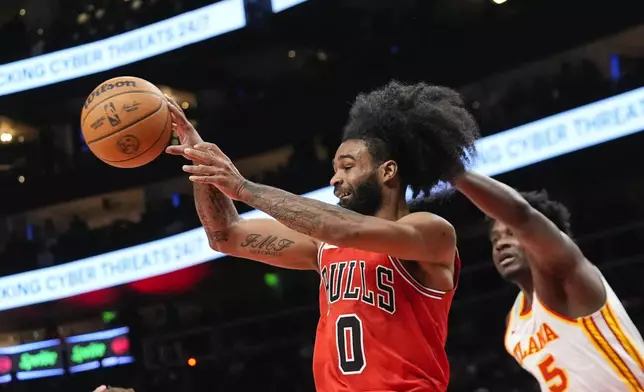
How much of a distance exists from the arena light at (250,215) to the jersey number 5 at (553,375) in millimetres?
5120

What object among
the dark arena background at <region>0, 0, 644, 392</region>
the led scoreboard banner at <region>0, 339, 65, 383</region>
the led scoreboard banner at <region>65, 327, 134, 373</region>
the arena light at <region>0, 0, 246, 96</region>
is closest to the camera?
the dark arena background at <region>0, 0, 644, 392</region>

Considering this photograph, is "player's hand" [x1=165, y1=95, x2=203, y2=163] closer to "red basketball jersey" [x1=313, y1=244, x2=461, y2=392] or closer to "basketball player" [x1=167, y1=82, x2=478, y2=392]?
"basketball player" [x1=167, y1=82, x2=478, y2=392]

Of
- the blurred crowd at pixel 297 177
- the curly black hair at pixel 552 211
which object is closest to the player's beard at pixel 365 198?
the curly black hair at pixel 552 211

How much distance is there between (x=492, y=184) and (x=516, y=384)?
626cm

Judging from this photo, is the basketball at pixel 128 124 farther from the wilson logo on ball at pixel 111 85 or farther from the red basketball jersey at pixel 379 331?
the red basketball jersey at pixel 379 331

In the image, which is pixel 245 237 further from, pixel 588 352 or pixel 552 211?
pixel 552 211

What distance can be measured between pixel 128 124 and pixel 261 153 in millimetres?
10624

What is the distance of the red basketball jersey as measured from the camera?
2.80 m

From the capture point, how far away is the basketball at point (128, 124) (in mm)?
3223

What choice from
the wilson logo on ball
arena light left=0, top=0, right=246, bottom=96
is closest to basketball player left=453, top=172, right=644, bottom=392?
the wilson logo on ball

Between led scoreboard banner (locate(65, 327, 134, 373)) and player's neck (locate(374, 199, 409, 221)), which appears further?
led scoreboard banner (locate(65, 327, 134, 373))

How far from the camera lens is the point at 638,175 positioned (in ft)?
34.4

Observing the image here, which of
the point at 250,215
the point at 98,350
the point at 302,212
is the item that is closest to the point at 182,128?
the point at 302,212

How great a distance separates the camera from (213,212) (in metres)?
3.36
